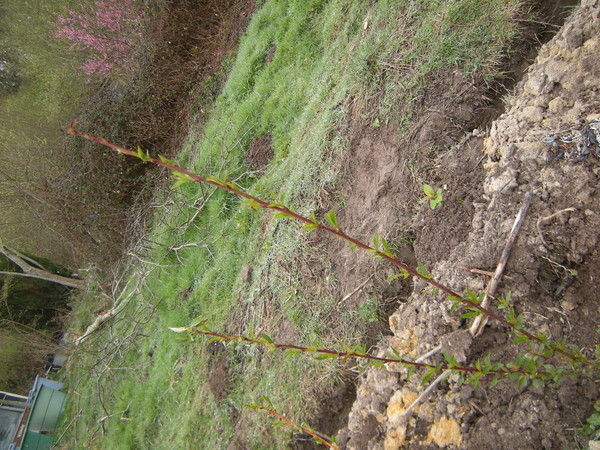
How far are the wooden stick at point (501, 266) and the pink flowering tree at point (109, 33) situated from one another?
939 cm

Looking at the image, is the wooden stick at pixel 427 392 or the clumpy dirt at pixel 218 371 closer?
the wooden stick at pixel 427 392

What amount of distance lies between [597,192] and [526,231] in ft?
1.24

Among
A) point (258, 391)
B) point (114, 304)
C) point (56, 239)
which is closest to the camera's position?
point (258, 391)

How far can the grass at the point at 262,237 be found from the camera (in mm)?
3389

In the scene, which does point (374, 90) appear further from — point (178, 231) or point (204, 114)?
point (204, 114)

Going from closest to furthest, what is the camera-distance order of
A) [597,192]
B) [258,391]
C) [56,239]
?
1. [597,192]
2. [258,391]
3. [56,239]

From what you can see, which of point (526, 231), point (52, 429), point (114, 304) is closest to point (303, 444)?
point (526, 231)

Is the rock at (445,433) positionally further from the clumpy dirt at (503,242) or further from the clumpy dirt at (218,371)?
the clumpy dirt at (218,371)

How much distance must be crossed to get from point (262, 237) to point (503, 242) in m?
2.85

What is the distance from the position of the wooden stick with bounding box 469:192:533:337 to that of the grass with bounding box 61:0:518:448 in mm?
928

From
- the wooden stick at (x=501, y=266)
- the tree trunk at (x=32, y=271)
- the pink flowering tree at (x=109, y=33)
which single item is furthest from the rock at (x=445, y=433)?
the tree trunk at (x=32, y=271)

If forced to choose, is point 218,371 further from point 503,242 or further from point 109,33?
point 109,33

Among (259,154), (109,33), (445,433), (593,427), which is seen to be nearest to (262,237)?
(259,154)

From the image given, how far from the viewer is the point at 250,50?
684cm
